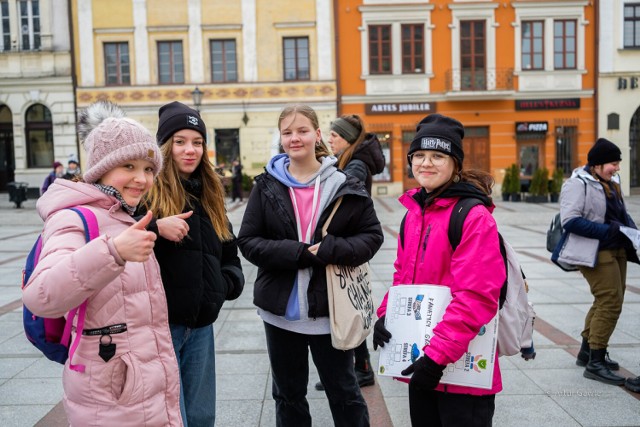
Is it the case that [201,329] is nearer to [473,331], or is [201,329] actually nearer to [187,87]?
[473,331]

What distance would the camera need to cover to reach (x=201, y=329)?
2.79m

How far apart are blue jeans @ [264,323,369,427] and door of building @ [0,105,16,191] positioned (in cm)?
2719

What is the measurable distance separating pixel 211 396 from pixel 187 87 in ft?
75.5

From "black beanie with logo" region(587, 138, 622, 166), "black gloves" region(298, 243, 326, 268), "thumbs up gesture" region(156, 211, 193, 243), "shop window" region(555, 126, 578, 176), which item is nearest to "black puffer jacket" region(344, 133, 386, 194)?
"black gloves" region(298, 243, 326, 268)

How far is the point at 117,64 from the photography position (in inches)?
965

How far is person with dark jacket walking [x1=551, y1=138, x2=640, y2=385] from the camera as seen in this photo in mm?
4328

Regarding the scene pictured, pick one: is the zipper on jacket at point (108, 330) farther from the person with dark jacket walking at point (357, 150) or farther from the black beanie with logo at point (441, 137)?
the person with dark jacket walking at point (357, 150)

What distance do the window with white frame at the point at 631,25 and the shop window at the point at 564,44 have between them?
2.26 metres

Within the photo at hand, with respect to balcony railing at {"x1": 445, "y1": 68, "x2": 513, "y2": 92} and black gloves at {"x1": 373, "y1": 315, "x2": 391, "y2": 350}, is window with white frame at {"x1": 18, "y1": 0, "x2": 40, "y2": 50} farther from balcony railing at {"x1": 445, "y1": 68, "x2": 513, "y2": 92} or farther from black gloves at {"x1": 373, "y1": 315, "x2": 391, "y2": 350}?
black gloves at {"x1": 373, "y1": 315, "x2": 391, "y2": 350}

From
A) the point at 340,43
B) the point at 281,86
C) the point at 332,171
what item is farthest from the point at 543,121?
the point at 332,171

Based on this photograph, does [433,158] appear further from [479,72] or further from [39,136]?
[39,136]

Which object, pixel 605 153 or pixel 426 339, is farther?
pixel 605 153

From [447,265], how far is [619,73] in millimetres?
25910

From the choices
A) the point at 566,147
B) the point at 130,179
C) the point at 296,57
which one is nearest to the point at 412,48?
the point at 296,57
